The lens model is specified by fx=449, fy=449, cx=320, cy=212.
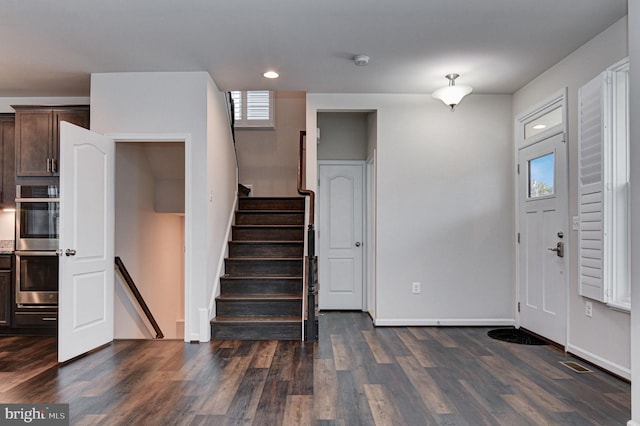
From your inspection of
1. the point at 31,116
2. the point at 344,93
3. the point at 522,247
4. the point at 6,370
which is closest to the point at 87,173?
the point at 31,116

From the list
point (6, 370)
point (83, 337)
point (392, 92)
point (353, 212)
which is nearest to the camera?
point (6, 370)

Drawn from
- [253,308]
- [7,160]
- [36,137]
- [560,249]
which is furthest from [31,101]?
[560,249]

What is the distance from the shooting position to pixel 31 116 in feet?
15.8

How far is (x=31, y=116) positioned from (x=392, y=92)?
156 inches

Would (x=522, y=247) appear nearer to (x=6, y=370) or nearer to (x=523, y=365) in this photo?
(x=523, y=365)

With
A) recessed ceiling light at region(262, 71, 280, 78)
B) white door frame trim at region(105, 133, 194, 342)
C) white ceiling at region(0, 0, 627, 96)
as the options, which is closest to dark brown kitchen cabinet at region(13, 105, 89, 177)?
white ceiling at region(0, 0, 627, 96)

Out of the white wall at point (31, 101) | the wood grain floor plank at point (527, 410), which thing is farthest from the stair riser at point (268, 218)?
the wood grain floor plank at point (527, 410)

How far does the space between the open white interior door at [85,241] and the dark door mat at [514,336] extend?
3.91 metres

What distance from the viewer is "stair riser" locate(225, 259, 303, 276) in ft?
17.2

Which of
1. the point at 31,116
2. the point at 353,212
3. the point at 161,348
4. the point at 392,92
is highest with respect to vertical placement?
the point at 392,92

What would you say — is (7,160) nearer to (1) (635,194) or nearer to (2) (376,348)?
(2) (376,348)

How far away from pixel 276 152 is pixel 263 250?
2149mm

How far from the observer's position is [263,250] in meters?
5.51

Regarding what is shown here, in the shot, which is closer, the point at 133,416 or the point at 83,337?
the point at 133,416
